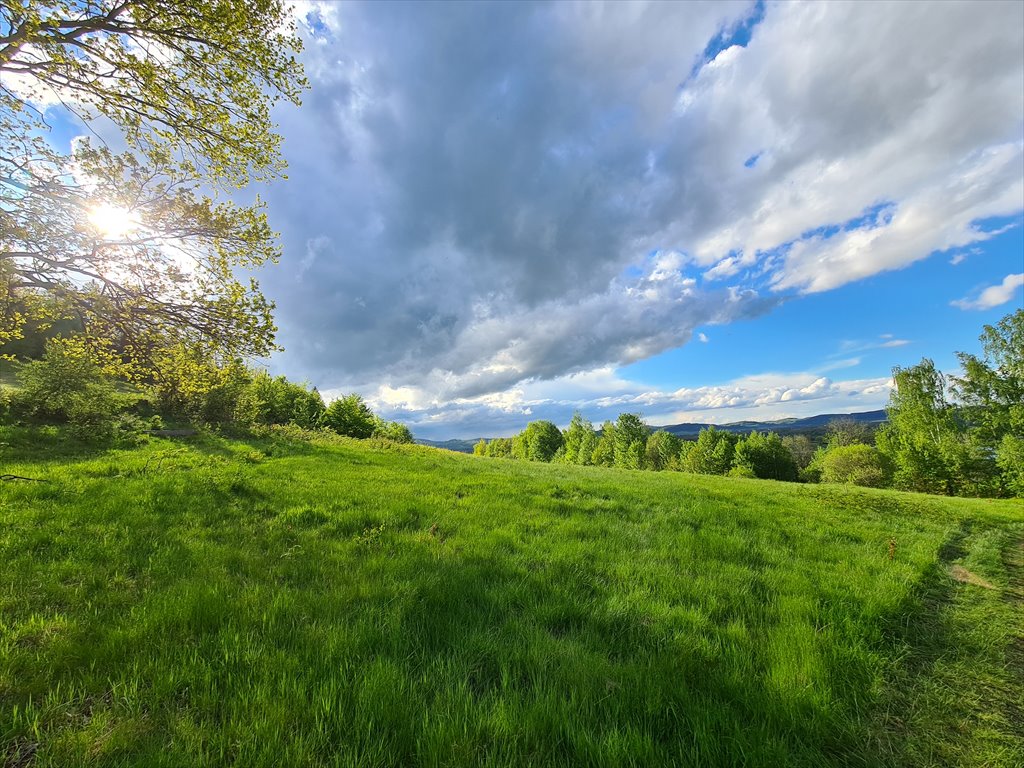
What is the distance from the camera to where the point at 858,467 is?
60562 millimetres

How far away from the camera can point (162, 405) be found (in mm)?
27938

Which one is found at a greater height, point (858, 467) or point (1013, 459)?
point (1013, 459)

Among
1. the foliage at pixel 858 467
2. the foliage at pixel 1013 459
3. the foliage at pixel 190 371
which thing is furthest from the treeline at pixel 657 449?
the foliage at pixel 190 371

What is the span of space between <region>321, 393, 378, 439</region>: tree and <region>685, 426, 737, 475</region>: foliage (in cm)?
6294

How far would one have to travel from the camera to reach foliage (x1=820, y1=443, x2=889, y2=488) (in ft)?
193

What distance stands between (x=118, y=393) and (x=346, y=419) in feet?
113

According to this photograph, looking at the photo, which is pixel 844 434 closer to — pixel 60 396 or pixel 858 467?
pixel 858 467

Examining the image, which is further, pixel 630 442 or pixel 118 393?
pixel 630 442

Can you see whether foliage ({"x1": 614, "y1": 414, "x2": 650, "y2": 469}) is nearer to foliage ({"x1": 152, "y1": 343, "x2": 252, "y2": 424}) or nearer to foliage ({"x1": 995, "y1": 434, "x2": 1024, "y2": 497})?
foliage ({"x1": 995, "y1": 434, "x2": 1024, "y2": 497})

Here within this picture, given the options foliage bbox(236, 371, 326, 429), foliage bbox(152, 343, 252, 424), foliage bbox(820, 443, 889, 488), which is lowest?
foliage bbox(820, 443, 889, 488)

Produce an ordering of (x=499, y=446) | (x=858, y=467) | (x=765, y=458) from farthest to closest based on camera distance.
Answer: (x=499, y=446)
(x=765, y=458)
(x=858, y=467)

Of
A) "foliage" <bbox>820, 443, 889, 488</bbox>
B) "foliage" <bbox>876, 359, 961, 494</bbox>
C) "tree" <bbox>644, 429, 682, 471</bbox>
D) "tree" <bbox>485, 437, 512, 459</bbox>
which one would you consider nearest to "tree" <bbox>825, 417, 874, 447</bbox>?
"tree" <bbox>644, 429, 682, 471</bbox>

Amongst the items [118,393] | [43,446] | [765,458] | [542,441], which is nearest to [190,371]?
[43,446]

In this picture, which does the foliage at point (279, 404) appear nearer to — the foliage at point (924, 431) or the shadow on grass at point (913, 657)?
the shadow on grass at point (913, 657)
